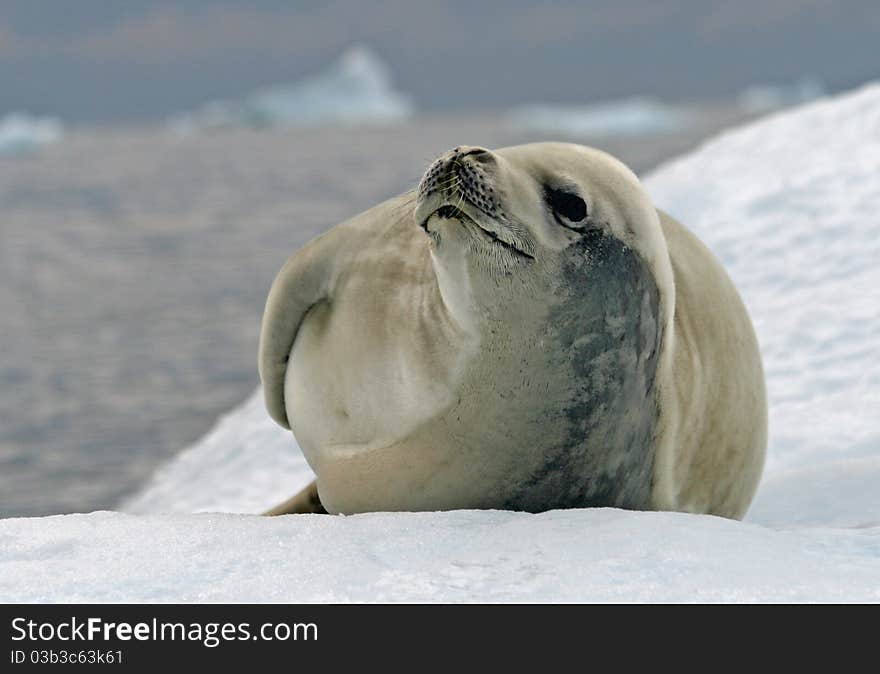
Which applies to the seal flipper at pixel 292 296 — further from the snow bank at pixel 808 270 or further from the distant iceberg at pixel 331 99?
the distant iceberg at pixel 331 99

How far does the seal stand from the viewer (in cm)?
267

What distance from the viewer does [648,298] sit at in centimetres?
287

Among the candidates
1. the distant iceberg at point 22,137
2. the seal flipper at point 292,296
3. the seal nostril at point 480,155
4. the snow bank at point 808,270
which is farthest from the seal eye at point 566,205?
the distant iceberg at point 22,137

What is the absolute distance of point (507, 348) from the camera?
8.97 ft

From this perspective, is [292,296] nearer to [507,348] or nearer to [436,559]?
[507,348]

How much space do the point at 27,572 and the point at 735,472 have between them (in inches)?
72.1

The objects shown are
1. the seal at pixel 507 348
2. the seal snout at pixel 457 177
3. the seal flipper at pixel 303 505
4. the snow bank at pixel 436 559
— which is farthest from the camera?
the seal flipper at pixel 303 505

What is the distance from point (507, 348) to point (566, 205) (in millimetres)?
304

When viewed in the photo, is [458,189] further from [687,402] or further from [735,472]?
[735,472]

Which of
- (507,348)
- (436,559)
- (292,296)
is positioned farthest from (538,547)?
(292,296)

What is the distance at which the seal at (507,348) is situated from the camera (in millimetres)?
2672

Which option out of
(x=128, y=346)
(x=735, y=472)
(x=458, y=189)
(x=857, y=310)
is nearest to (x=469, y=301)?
(x=458, y=189)

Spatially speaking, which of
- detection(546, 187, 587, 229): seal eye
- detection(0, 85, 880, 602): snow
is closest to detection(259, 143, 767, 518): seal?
detection(546, 187, 587, 229): seal eye
